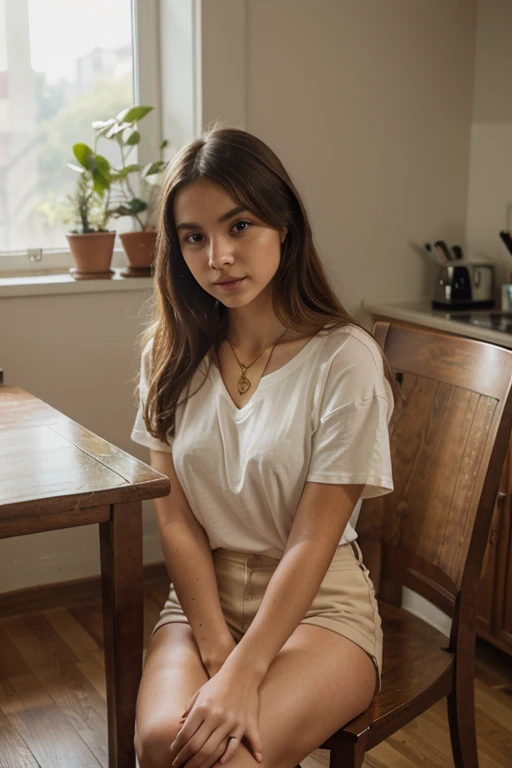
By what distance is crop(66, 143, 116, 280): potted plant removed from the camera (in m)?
2.44

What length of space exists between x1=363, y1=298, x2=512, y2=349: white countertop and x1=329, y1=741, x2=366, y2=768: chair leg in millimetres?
1159

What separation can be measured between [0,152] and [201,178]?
1379 mm

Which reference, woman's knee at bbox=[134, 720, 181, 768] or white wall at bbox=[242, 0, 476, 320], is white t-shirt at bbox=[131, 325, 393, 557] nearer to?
woman's knee at bbox=[134, 720, 181, 768]

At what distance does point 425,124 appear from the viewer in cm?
283

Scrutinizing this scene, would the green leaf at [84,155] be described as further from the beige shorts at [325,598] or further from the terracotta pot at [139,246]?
the beige shorts at [325,598]

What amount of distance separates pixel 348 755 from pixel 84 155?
1.72 metres

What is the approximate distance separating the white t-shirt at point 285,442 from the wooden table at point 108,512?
0.16m

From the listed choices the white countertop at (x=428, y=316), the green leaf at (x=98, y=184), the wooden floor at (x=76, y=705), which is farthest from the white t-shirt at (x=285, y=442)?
the green leaf at (x=98, y=184)

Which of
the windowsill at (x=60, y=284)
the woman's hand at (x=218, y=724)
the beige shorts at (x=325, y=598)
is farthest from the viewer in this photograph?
the windowsill at (x=60, y=284)

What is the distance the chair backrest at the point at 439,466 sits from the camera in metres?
1.42

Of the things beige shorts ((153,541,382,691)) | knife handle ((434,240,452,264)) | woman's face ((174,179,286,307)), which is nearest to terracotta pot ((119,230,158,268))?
knife handle ((434,240,452,264))

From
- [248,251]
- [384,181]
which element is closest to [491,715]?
[248,251]

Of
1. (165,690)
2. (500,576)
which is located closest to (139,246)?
(500,576)

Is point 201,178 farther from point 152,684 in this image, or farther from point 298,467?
point 152,684
